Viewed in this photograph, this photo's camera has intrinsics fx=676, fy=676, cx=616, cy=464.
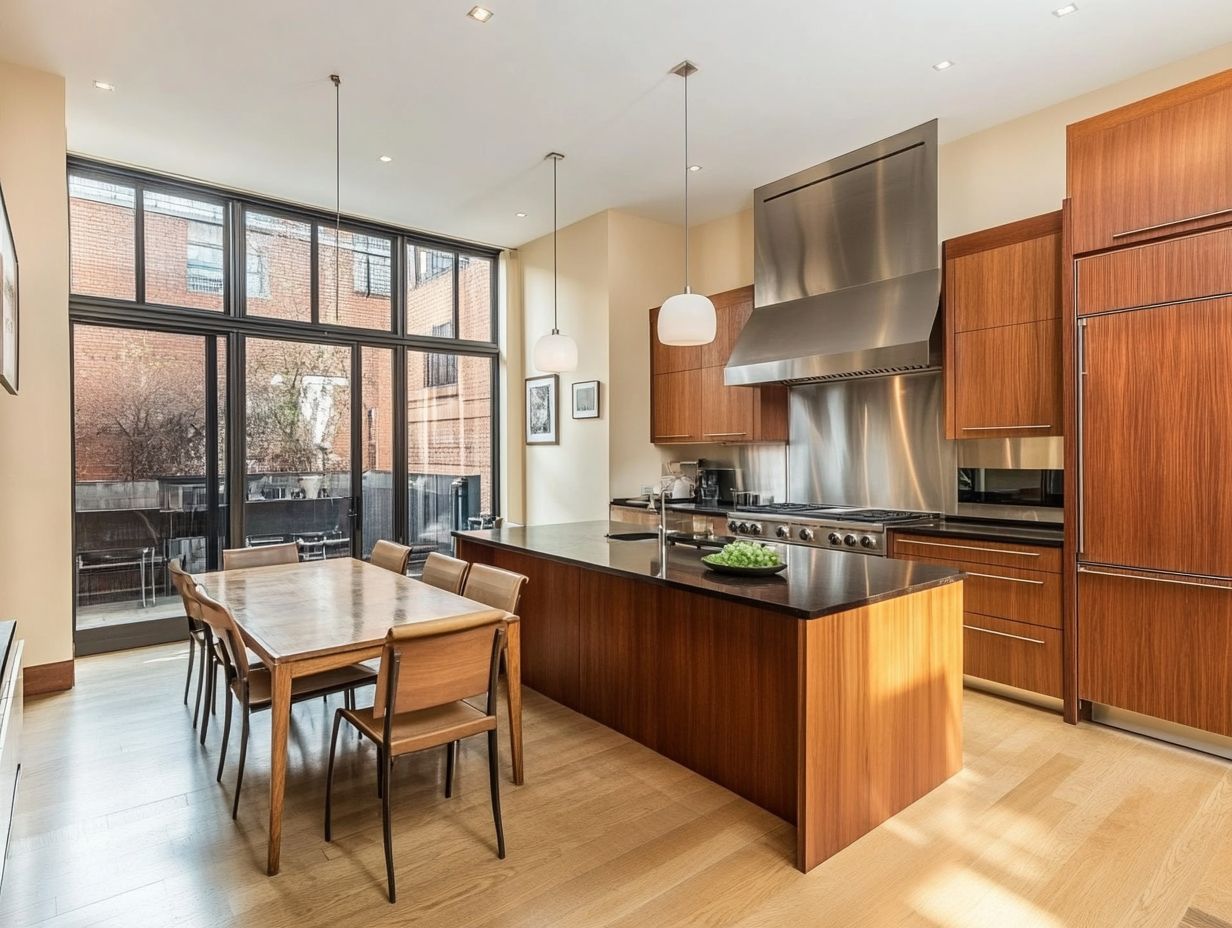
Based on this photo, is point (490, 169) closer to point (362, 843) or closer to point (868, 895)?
point (362, 843)

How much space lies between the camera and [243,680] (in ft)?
7.98

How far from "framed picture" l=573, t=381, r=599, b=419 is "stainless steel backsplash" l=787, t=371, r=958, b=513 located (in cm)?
157

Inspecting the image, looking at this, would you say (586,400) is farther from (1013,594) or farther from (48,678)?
(48,678)

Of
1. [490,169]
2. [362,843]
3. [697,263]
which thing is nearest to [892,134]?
[697,263]

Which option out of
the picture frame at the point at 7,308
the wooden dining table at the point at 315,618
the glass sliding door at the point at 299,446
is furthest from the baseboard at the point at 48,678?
the picture frame at the point at 7,308

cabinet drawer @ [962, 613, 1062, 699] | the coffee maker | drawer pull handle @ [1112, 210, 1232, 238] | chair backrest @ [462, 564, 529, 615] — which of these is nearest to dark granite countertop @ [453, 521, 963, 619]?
chair backrest @ [462, 564, 529, 615]

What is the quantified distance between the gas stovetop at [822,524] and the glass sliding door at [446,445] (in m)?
2.69

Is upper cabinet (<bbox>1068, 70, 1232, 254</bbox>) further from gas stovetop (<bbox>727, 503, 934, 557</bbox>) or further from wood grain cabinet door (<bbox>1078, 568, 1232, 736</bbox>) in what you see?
gas stovetop (<bbox>727, 503, 934, 557</bbox>)

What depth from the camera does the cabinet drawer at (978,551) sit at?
3301 mm

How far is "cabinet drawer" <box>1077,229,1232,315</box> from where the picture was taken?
2766 millimetres

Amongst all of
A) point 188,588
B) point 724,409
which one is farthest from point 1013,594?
point 188,588

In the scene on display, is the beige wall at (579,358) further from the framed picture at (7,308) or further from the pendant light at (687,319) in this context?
the framed picture at (7,308)

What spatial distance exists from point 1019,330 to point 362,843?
3.79 metres

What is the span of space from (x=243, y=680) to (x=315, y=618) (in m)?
0.31
